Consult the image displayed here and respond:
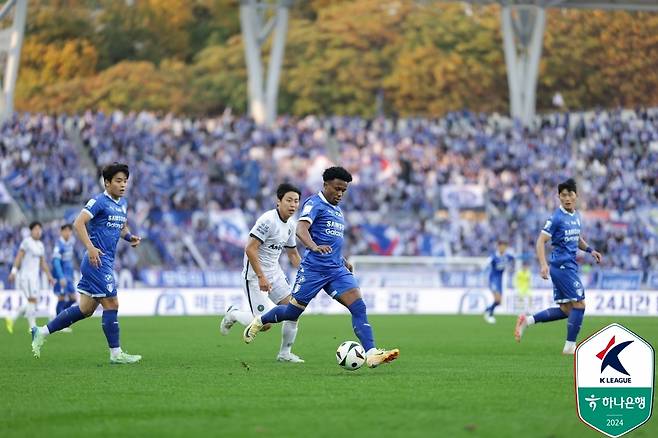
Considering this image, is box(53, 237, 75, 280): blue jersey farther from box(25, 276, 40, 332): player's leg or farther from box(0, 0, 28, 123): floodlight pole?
box(0, 0, 28, 123): floodlight pole

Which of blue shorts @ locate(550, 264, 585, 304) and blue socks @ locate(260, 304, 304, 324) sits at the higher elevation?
blue shorts @ locate(550, 264, 585, 304)

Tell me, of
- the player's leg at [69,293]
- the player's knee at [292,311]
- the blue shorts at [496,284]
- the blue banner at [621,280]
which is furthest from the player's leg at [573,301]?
the blue banner at [621,280]

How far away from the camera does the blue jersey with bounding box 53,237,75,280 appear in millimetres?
24891

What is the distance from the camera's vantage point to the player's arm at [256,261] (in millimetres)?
14188

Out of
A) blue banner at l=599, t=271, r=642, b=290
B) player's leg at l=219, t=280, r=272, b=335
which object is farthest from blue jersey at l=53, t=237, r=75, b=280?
blue banner at l=599, t=271, r=642, b=290

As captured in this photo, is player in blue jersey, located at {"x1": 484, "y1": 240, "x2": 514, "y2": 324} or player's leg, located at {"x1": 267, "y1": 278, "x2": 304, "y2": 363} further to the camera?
player in blue jersey, located at {"x1": 484, "y1": 240, "x2": 514, "y2": 324}

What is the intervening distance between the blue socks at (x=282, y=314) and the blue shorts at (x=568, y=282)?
15.1 ft

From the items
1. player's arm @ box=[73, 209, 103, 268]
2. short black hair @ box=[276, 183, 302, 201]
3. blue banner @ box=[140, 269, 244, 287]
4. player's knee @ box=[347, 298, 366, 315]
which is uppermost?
short black hair @ box=[276, 183, 302, 201]

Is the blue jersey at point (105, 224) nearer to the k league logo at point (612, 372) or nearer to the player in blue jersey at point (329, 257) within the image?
the player in blue jersey at point (329, 257)

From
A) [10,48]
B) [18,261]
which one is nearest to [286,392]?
[18,261]

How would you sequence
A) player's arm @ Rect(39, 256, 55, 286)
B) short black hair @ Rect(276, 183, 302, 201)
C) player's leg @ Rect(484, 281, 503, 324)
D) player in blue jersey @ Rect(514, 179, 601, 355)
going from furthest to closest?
player's leg @ Rect(484, 281, 503, 324) → player's arm @ Rect(39, 256, 55, 286) → player in blue jersey @ Rect(514, 179, 601, 355) → short black hair @ Rect(276, 183, 302, 201)

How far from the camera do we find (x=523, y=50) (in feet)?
169

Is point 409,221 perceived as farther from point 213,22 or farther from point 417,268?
point 213,22

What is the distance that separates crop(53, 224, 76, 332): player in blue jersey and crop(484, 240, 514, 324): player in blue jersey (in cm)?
1019
